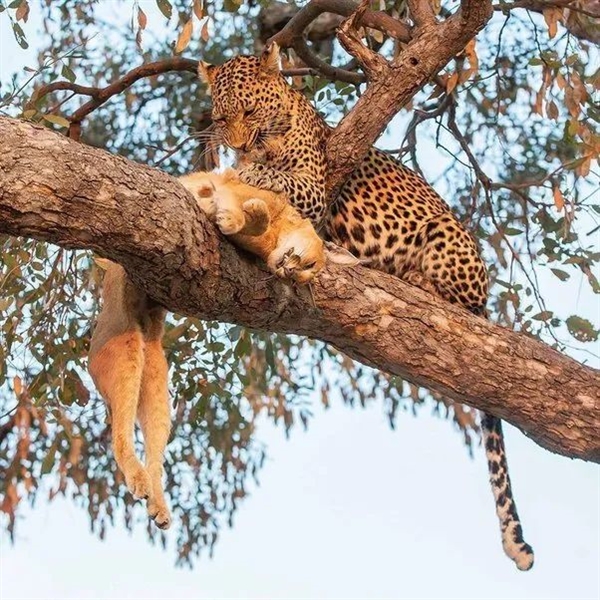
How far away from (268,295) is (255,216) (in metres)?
0.49

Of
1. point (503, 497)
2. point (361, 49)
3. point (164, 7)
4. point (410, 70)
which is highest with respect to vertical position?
point (164, 7)

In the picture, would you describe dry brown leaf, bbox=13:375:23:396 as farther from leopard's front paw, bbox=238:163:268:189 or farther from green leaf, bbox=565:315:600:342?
green leaf, bbox=565:315:600:342

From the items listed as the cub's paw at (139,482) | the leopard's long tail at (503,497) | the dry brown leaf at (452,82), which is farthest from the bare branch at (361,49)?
the cub's paw at (139,482)

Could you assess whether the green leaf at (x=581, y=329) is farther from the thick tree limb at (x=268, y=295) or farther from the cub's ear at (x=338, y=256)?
the cub's ear at (x=338, y=256)

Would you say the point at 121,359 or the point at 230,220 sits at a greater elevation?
the point at 230,220

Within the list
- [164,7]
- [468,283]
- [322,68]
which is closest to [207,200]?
[468,283]

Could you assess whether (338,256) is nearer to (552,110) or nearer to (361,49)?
(361,49)

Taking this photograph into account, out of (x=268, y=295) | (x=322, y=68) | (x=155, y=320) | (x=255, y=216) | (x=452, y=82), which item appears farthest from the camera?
(x=322, y=68)

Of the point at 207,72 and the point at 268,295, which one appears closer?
the point at 268,295

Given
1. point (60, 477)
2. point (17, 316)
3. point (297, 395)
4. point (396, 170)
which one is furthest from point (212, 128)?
point (297, 395)

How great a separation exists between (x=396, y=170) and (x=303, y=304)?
232 cm

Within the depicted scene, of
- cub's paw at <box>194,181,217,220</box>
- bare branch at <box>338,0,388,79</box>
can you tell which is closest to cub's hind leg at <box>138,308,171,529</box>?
cub's paw at <box>194,181,217,220</box>

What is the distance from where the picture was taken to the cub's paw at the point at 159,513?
201 inches

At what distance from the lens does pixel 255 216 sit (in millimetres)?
4703
